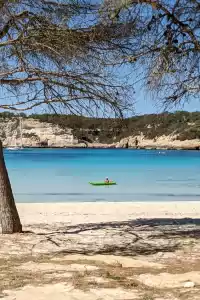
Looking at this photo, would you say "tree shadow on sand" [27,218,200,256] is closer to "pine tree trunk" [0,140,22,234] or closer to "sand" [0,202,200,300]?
"sand" [0,202,200,300]

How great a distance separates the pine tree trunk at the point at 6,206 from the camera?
794 centimetres

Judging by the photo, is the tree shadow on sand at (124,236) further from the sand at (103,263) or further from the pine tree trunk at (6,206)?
the pine tree trunk at (6,206)

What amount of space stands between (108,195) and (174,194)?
3.46 metres

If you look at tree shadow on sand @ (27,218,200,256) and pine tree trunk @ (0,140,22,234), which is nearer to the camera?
tree shadow on sand @ (27,218,200,256)

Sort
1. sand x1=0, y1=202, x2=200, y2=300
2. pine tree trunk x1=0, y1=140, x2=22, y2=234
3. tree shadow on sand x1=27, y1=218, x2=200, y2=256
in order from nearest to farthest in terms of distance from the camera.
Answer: sand x1=0, y1=202, x2=200, y2=300 < tree shadow on sand x1=27, y1=218, x2=200, y2=256 < pine tree trunk x1=0, y1=140, x2=22, y2=234

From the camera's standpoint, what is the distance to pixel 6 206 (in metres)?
8.06

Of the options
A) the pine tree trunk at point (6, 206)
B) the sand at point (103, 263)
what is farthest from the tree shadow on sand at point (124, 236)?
the pine tree trunk at point (6, 206)

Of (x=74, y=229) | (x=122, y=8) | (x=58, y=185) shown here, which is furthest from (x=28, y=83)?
(x=58, y=185)

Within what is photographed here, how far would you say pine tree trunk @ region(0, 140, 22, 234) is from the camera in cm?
794

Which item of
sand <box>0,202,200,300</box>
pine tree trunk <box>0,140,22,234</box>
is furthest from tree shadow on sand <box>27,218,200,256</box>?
pine tree trunk <box>0,140,22,234</box>

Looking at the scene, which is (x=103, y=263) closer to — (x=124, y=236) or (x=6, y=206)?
(x=124, y=236)

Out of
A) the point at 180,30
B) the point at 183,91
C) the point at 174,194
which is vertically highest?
the point at 180,30

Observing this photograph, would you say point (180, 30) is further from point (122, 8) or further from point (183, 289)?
point (183, 289)

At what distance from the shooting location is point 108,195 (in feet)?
80.0
